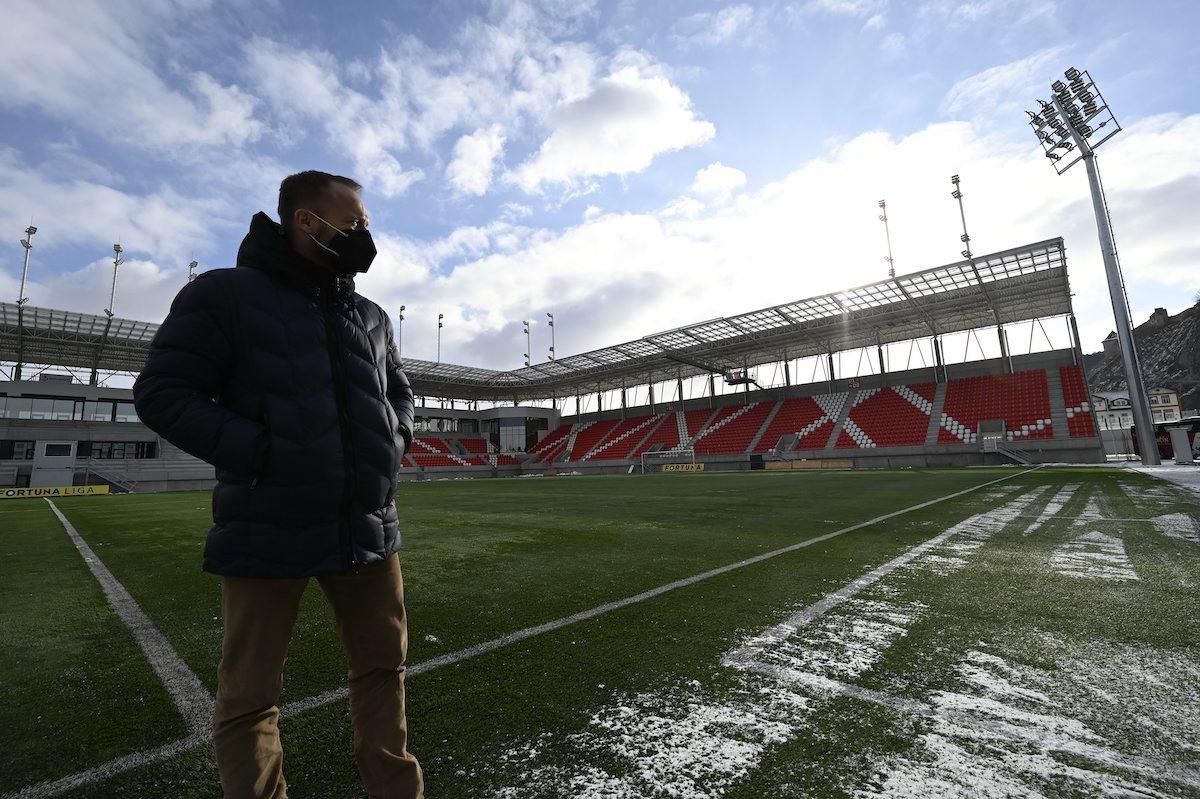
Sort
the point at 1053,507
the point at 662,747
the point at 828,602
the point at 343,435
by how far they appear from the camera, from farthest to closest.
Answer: the point at 1053,507 → the point at 828,602 → the point at 662,747 → the point at 343,435

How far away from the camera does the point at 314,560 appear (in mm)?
1355

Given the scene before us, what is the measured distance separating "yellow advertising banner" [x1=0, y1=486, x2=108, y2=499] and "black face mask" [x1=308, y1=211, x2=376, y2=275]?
105ft

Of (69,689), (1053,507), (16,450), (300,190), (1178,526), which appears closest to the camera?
(300,190)

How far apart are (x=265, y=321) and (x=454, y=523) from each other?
7626mm

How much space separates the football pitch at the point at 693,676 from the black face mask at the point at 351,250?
1.61 meters

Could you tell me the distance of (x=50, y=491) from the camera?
904 inches

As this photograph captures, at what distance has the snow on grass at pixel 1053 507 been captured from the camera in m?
6.18

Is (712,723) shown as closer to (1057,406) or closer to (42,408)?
(1057,406)

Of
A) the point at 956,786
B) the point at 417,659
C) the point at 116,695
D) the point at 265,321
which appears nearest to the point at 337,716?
the point at 417,659

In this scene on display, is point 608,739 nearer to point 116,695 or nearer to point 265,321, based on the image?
point 265,321

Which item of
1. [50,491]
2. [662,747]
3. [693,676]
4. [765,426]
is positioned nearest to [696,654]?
[693,676]

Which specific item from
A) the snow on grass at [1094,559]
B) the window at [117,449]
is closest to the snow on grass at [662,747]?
the snow on grass at [1094,559]

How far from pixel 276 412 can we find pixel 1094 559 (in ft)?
20.0

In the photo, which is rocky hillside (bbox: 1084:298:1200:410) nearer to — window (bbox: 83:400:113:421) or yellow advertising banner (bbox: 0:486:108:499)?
yellow advertising banner (bbox: 0:486:108:499)
